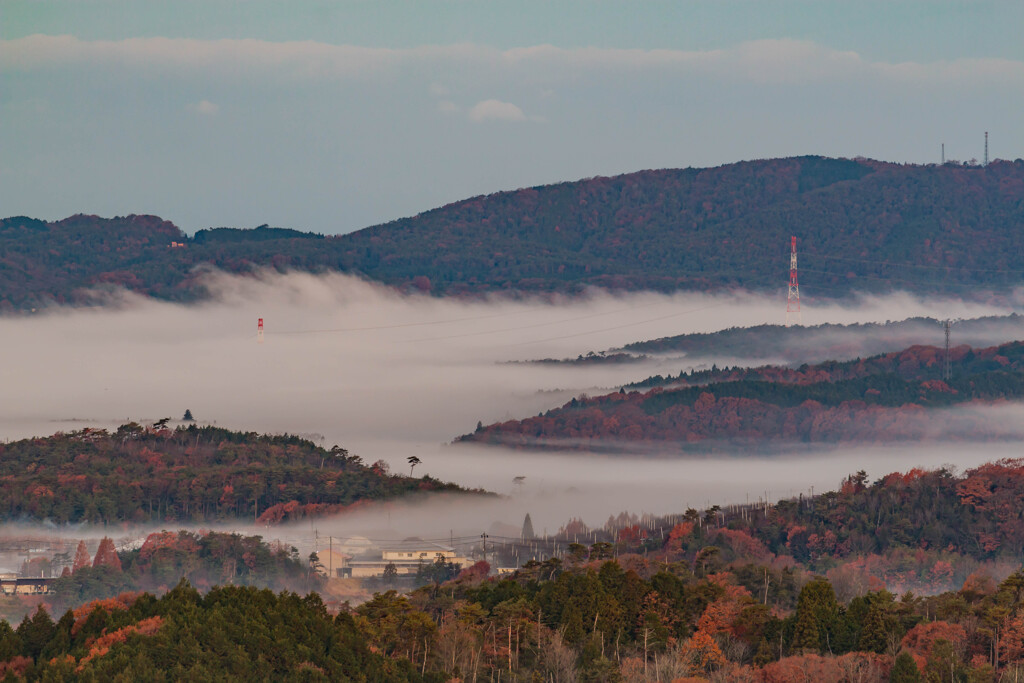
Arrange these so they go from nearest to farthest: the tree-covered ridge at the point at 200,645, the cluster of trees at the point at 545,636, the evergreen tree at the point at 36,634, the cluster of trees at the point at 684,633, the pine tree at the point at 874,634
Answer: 1. the tree-covered ridge at the point at 200,645
2. the cluster of trees at the point at 545,636
3. the evergreen tree at the point at 36,634
4. the cluster of trees at the point at 684,633
5. the pine tree at the point at 874,634

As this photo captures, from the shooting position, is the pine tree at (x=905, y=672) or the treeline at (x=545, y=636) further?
the pine tree at (x=905, y=672)

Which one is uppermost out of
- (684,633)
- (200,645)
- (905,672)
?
(200,645)

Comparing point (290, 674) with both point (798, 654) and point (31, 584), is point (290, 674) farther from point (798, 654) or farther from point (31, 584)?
point (31, 584)

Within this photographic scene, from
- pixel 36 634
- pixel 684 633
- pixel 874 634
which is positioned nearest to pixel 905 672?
pixel 874 634

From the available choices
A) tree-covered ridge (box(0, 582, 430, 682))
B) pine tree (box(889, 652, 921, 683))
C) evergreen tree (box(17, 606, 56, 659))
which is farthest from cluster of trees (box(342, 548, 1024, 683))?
evergreen tree (box(17, 606, 56, 659))

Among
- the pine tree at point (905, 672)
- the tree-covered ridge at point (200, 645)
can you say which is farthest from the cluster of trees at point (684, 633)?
the tree-covered ridge at point (200, 645)

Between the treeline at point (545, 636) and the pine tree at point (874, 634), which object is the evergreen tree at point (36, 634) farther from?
the pine tree at point (874, 634)

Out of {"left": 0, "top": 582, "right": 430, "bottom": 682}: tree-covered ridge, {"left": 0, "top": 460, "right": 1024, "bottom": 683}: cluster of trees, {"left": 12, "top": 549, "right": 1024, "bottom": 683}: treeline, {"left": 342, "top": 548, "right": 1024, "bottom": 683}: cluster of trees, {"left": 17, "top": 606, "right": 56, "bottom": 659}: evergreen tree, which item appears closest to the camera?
{"left": 0, "top": 582, "right": 430, "bottom": 682}: tree-covered ridge

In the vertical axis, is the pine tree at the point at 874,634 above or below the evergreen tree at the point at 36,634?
below

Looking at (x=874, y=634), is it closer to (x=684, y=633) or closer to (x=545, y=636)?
(x=684, y=633)

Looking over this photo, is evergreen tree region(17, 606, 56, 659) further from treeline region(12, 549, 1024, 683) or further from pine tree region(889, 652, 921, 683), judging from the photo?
pine tree region(889, 652, 921, 683)

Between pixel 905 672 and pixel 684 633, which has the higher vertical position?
pixel 684 633
